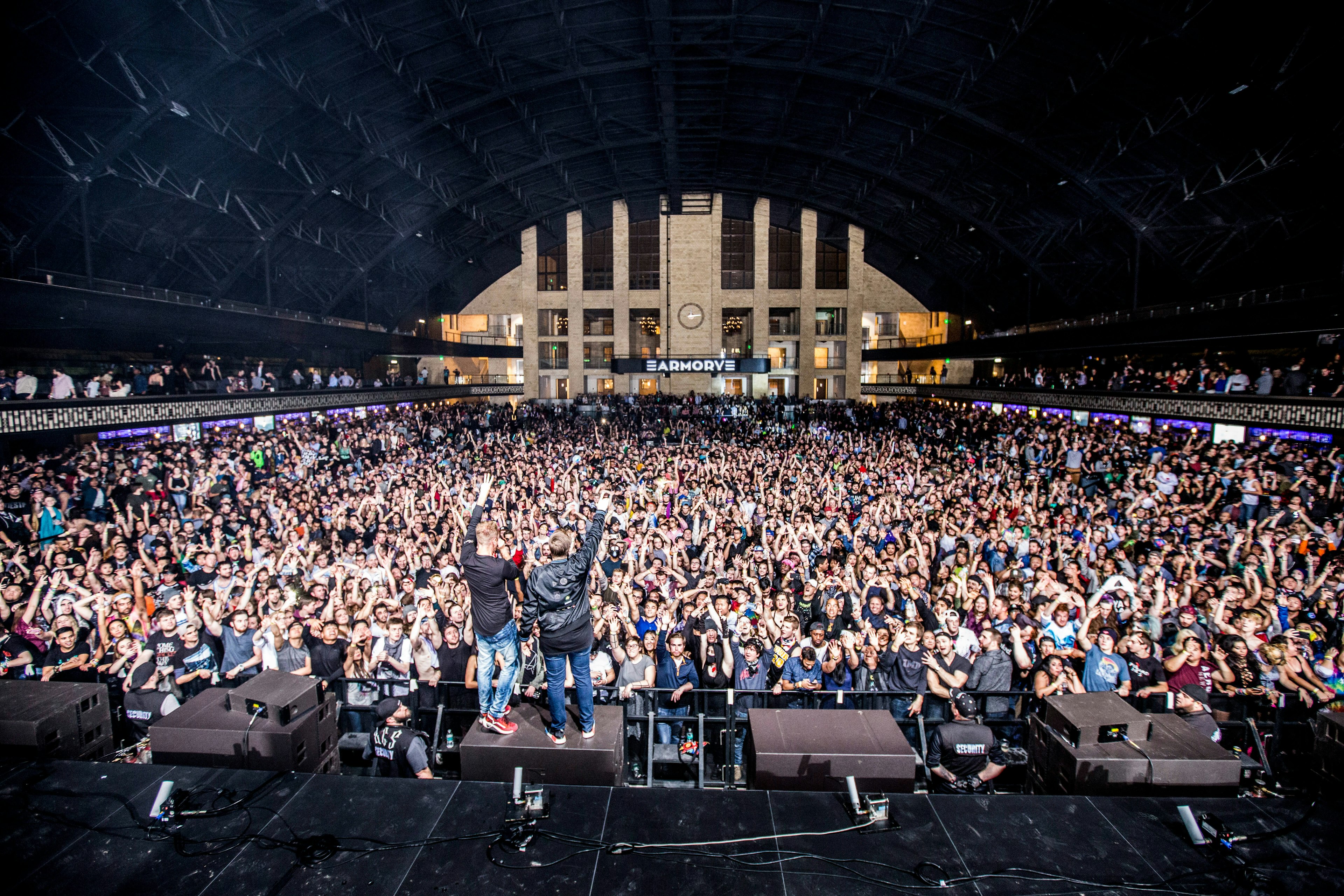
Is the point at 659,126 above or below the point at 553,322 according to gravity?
above

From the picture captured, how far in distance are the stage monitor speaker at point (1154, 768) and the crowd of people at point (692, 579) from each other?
4.04 ft

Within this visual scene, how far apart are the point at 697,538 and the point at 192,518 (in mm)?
8507

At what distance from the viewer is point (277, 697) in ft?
11.8

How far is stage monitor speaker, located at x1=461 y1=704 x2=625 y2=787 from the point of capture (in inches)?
143

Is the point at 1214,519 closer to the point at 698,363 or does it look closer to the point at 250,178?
the point at 698,363

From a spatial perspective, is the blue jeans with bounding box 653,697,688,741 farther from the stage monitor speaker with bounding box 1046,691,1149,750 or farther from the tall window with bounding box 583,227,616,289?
the tall window with bounding box 583,227,616,289

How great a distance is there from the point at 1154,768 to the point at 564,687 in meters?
3.28

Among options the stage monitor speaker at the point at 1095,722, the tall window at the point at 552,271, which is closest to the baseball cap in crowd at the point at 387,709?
the stage monitor speaker at the point at 1095,722

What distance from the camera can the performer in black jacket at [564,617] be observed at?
364 cm

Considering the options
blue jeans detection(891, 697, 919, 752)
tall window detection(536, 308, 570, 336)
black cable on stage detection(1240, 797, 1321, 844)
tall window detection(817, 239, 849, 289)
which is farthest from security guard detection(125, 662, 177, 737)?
tall window detection(817, 239, 849, 289)

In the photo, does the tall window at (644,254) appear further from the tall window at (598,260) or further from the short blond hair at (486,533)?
the short blond hair at (486,533)

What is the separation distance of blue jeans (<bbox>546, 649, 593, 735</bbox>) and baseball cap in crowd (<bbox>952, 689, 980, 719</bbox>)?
2944 millimetres

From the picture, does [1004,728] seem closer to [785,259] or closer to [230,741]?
[230,741]

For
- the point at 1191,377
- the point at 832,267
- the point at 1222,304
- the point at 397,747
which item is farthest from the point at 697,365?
the point at 397,747
